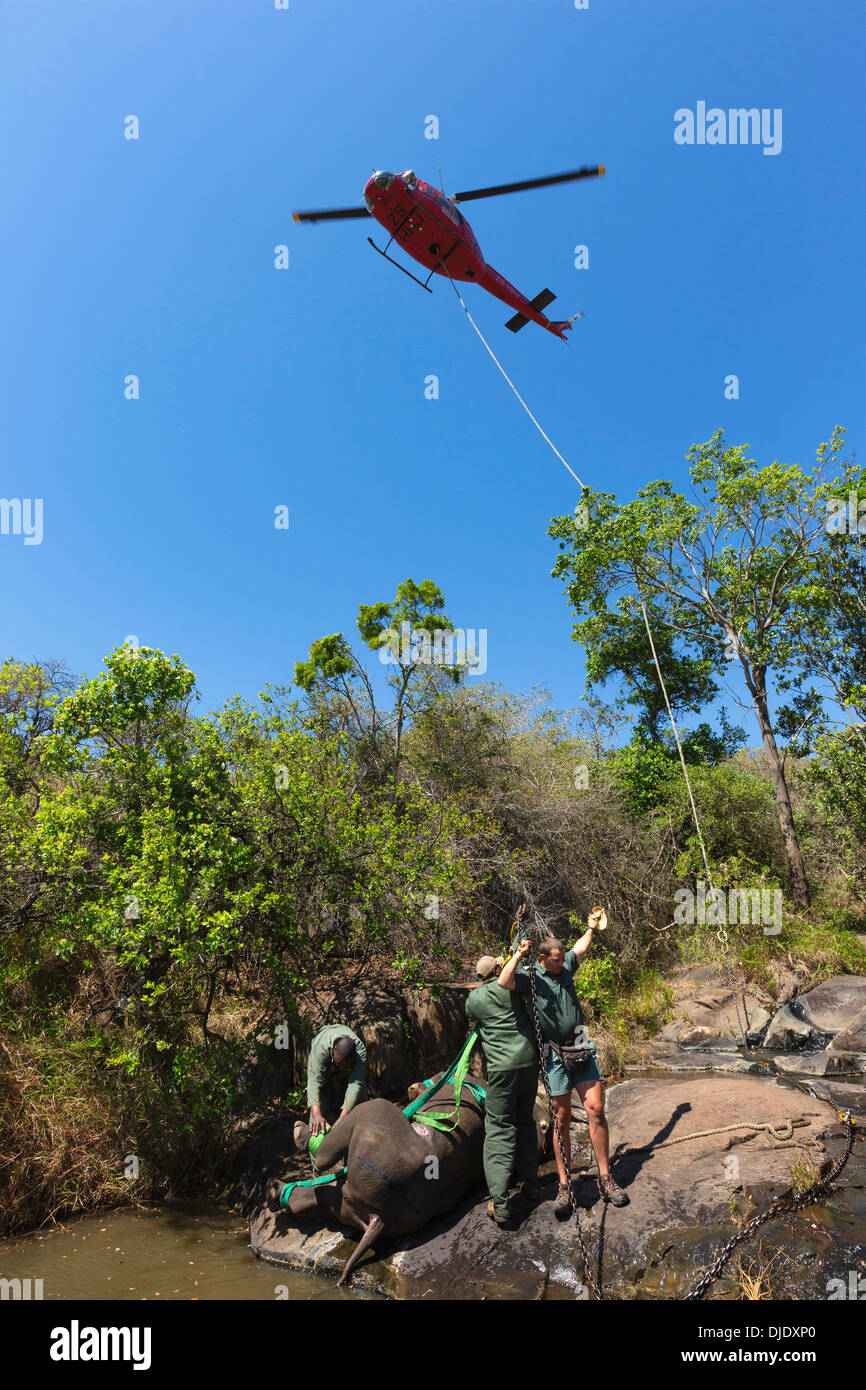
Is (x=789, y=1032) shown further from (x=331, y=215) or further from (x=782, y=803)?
(x=331, y=215)

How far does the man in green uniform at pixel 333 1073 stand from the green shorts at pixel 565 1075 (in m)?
1.98

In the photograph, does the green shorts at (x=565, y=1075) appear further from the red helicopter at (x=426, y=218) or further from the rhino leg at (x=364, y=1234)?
the red helicopter at (x=426, y=218)

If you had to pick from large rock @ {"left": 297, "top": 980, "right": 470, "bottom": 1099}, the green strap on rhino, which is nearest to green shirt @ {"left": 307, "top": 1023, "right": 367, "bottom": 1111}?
the green strap on rhino

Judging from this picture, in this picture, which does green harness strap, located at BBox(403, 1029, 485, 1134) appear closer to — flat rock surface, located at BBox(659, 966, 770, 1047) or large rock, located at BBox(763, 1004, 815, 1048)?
flat rock surface, located at BBox(659, 966, 770, 1047)

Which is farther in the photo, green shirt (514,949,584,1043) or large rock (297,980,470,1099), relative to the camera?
large rock (297,980,470,1099)

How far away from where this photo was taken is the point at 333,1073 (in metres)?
6.84

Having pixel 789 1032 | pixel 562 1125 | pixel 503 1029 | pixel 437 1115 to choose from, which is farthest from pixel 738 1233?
pixel 789 1032

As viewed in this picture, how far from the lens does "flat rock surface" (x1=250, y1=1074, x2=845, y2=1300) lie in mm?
5086

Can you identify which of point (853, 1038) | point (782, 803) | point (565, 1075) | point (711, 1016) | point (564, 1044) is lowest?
point (711, 1016)

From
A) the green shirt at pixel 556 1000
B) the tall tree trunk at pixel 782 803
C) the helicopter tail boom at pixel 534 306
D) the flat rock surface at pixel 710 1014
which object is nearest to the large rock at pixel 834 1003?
the flat rock surface at pixel 710 1014

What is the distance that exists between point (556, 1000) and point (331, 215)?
1225 cm

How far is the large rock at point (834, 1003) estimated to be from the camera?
11720 millimetres

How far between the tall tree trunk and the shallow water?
13.9m
